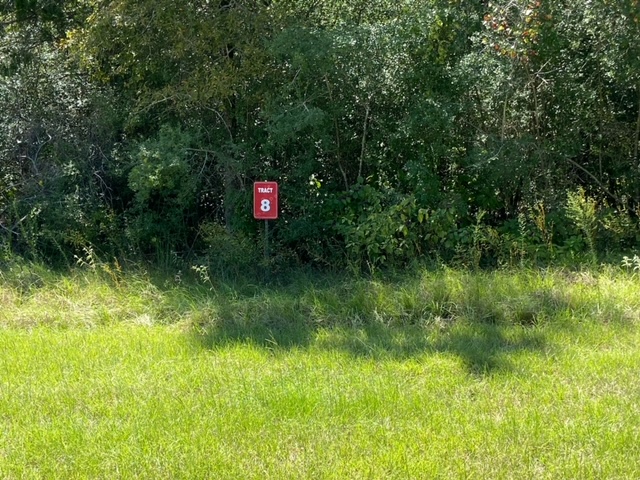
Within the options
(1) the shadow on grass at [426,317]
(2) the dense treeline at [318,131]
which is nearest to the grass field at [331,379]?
(1) the shadow on grass at [426,317]

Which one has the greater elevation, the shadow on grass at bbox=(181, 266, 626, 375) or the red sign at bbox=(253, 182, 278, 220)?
the red sign at bbox=(253, 182, 278, 220)

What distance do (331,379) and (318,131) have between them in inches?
193

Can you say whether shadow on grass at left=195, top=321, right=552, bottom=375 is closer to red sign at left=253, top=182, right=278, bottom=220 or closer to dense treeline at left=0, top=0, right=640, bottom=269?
red sign at left=253, top=182, right=278, bottom=220

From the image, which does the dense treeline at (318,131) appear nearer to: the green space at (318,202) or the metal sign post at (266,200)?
the green space at (318,202)

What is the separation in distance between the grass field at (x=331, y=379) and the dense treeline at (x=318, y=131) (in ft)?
5.33

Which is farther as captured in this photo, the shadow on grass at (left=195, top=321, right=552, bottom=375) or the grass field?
the shadow on grass at (left=195, top=321, right=552, bottom=375)

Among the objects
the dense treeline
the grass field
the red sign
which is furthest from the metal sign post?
the grass field

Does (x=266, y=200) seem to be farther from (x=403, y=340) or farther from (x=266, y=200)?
(x=403, y=340)

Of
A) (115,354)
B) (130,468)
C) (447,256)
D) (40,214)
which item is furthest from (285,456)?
Result: (40,214)

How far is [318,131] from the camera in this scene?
31.4 ft

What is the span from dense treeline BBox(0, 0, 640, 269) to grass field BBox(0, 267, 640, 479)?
5.33 feet

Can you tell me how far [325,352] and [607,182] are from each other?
6.54m

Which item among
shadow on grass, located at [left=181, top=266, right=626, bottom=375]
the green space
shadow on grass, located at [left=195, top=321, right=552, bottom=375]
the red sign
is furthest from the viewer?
the red sign

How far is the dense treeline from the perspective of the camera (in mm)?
9250
